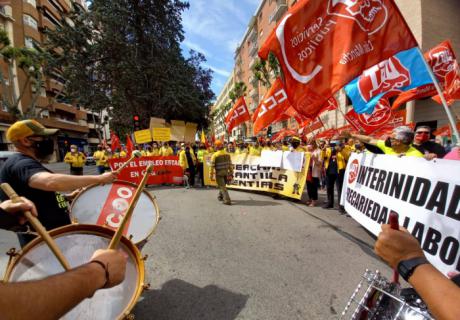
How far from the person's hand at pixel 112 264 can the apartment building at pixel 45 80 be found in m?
26.1

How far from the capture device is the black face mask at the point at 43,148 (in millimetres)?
2033

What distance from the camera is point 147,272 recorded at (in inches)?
131

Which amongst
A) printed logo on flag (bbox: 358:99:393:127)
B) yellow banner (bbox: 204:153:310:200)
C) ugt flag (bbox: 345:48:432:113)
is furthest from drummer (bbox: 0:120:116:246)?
printed logo on flag (bbox: 358:99:393:127)

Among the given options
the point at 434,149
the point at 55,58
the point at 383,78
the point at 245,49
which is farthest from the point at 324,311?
the point at 245,49

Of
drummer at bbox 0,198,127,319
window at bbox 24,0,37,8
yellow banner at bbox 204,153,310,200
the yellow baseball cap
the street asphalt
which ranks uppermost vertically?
window at bbox 24,0,37,8

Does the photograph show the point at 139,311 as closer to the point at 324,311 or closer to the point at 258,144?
the point at 324,311

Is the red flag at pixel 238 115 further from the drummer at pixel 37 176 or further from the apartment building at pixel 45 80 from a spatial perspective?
the apartment building at pixel 45 80

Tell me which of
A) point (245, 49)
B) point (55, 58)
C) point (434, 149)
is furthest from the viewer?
point (245, 49)

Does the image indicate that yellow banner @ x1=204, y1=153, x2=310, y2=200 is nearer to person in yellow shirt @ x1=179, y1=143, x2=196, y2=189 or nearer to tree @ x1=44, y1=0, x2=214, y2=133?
person in yellow shirt @ x1=179, y1=143, x2=196, y2=189

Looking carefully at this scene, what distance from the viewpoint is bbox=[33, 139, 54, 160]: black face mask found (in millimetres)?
2033

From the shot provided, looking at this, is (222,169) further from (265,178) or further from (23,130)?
(23,130)

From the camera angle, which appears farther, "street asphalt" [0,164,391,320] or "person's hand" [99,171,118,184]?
"street asphalt" [0,164,391,320]

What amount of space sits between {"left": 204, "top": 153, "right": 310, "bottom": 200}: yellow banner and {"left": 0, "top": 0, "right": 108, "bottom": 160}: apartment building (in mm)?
20914

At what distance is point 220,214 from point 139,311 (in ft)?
12.0
